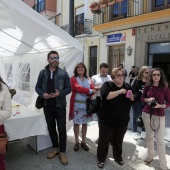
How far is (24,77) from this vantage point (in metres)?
5.73

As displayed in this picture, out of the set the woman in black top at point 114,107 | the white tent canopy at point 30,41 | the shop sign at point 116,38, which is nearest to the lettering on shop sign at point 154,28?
the shop sign at point 116,38

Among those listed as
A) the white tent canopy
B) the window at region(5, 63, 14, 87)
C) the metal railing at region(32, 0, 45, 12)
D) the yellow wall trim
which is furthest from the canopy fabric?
the metal railing at region(32, 0, 45, 12)

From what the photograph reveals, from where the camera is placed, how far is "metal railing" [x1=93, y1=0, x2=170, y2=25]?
9508 millimetres

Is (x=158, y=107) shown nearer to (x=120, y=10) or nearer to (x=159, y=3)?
(x=159, y=3)

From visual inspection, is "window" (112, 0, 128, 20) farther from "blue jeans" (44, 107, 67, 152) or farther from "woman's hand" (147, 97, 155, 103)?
"blue jeans" (44, 107, 67, 152)

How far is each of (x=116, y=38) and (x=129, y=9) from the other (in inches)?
63.3

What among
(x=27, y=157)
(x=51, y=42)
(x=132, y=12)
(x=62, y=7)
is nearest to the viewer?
(x=27, y=157)

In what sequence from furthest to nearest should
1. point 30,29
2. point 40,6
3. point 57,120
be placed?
1. point 40,6
2. point 30,29
3. point 57,120

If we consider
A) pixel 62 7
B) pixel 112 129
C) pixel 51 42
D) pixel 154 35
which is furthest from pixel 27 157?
pixel 62 7

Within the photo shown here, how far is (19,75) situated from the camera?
20.1 feet

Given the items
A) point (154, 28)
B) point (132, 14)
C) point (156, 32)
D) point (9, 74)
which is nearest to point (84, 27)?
point (132, 14)

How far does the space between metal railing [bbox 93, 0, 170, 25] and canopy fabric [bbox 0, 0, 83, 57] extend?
21.9 feet

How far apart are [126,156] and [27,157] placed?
1.69m

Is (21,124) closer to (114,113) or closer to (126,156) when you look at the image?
(114,113)
